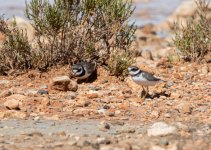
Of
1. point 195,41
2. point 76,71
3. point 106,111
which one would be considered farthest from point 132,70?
point 195,41

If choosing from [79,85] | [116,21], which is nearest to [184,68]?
[116,21]

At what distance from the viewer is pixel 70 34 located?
1113 centimetres

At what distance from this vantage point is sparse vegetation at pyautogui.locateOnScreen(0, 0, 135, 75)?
1096 cm

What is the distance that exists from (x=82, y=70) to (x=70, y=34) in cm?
90

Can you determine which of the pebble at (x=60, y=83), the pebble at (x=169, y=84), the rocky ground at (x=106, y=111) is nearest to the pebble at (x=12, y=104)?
the rocky ground at (x=106, y=111)

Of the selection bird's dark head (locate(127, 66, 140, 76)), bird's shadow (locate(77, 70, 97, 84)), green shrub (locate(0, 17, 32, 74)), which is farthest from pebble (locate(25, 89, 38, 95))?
bird's dark head (locate(127, 66, 140, 76))

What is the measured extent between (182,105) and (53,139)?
8.75ft

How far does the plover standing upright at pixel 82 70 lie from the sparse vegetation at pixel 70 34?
0.44m

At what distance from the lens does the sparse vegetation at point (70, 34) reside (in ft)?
36.0

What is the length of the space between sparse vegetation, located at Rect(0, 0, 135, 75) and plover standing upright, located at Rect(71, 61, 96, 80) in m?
0.44

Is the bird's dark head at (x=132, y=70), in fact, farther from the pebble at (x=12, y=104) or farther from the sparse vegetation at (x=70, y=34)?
the pebble at (x=12, y=104)

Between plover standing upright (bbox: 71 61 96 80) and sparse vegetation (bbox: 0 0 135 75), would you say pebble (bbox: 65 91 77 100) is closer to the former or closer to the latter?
plover standing upright (bbox: 71 61 96 80)

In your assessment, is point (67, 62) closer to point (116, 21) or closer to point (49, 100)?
point (116, 21)

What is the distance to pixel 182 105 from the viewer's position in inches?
360
